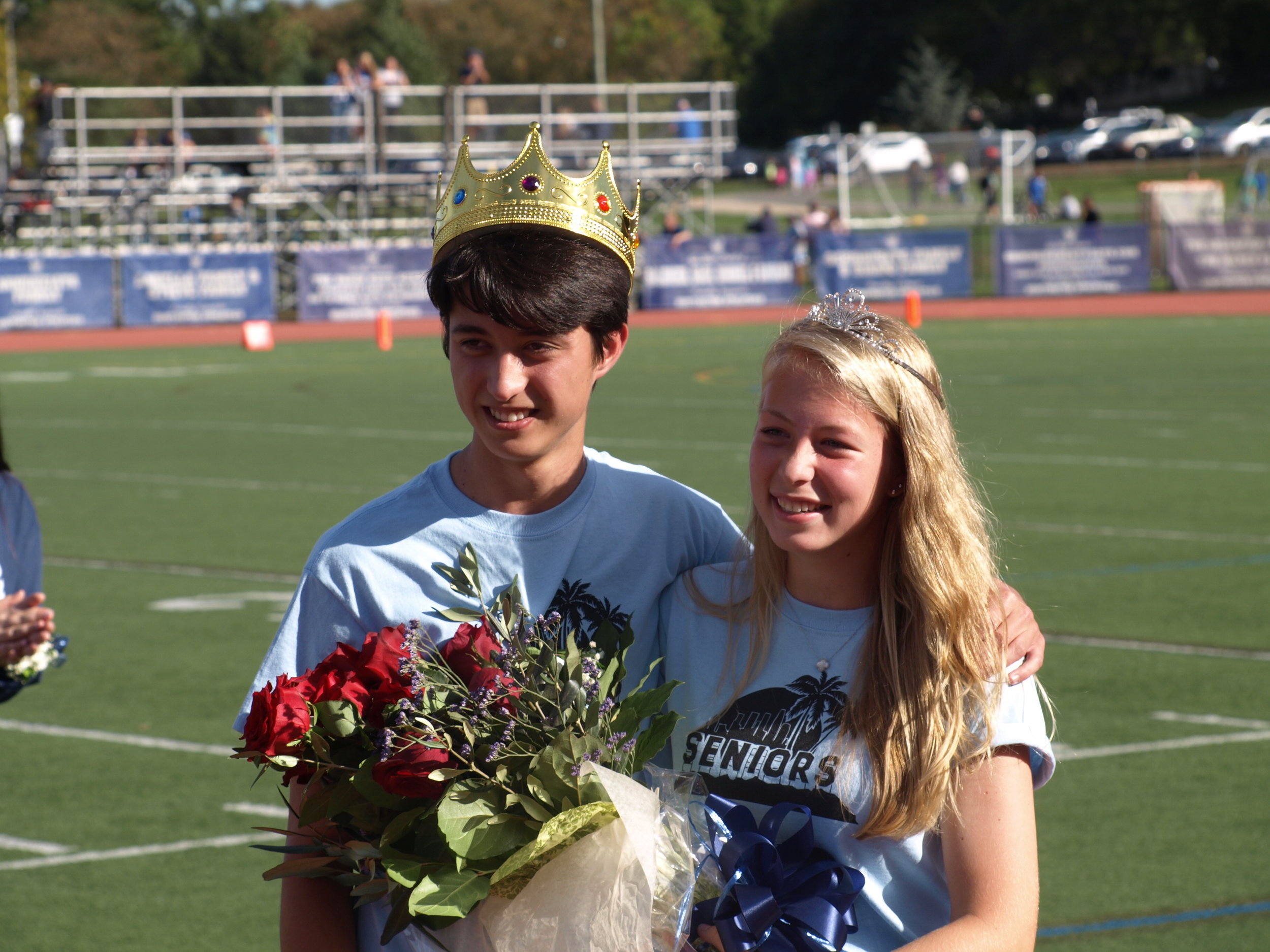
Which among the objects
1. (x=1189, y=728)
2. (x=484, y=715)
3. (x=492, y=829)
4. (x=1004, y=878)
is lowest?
(x=1189, y=728)

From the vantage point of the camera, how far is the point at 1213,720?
709cm

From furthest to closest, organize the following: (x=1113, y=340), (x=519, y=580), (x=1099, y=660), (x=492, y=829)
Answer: (x=1113, y=340) < (x=1099, y=660) < (x=519, y=580) < (x=492, y=829)

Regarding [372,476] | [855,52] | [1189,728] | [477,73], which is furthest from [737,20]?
[1189,728]

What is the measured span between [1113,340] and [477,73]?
61.0 feet

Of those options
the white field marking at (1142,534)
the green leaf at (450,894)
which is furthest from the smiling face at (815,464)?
the white field marking at (1142,534)

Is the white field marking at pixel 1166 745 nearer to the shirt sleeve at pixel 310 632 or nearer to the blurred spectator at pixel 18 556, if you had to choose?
the blurred spectator at pixel 18 556

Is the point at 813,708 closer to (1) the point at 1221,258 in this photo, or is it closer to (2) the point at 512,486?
(2) the point at 512,486

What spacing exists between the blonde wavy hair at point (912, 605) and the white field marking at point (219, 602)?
713cm

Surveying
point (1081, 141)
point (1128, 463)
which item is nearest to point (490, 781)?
point (1128, 463)

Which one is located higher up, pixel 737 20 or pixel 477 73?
pixel 737 20

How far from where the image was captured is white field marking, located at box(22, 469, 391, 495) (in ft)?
44.8

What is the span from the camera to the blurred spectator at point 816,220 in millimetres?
44438

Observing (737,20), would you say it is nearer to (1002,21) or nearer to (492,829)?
(1002,21)

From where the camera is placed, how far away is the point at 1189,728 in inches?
275
